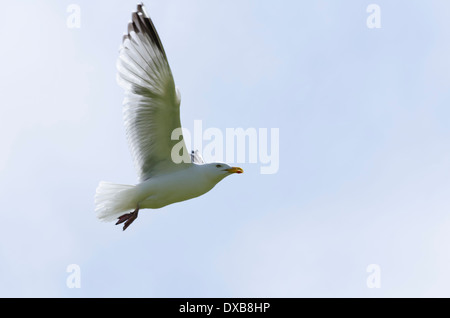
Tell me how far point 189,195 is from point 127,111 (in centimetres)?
111

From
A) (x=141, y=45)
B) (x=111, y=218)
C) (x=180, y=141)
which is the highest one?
(x=141, y=45)

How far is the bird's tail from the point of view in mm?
10617

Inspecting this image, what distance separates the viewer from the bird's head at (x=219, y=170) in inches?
416

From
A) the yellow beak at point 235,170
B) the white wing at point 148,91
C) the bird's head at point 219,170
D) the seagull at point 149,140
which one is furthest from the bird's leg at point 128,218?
the yellow beak at point 235,170

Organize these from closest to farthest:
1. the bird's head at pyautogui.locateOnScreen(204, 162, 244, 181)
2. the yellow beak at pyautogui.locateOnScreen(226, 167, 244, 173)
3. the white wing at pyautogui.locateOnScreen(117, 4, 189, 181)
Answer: the white wing at pyautogui.locateOnScreen(117, 4, 189, 181)
the bird's head at pyautogui.locateOnScreen(204, 162, 244, 181)
the yellow beak at pyautogui.locateOnScreen(226, 167, 244, 173)

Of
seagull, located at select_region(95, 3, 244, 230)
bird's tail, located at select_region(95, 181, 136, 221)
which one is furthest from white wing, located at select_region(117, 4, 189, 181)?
bird's tail, located at select_region(95, 181, 136, 221)

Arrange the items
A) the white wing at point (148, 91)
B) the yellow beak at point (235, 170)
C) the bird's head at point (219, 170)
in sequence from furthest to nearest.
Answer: the yellow beak at point (235, 170)
the bird's head at point (219, 170)
the white wing at point (148, 91)

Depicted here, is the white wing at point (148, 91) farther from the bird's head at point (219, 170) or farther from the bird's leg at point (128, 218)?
the bird's leg at point (128, 218)

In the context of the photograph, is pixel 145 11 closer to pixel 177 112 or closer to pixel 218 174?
pixel 177 112

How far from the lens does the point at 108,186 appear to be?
10742mm

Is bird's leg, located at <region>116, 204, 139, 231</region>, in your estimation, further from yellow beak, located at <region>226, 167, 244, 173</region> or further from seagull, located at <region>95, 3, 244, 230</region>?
yellow beak, located at <region>226, 167, 244, 173</region>

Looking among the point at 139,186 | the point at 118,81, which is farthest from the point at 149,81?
the point at 139,186

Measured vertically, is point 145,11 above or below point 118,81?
above

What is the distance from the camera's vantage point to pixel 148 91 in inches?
409
